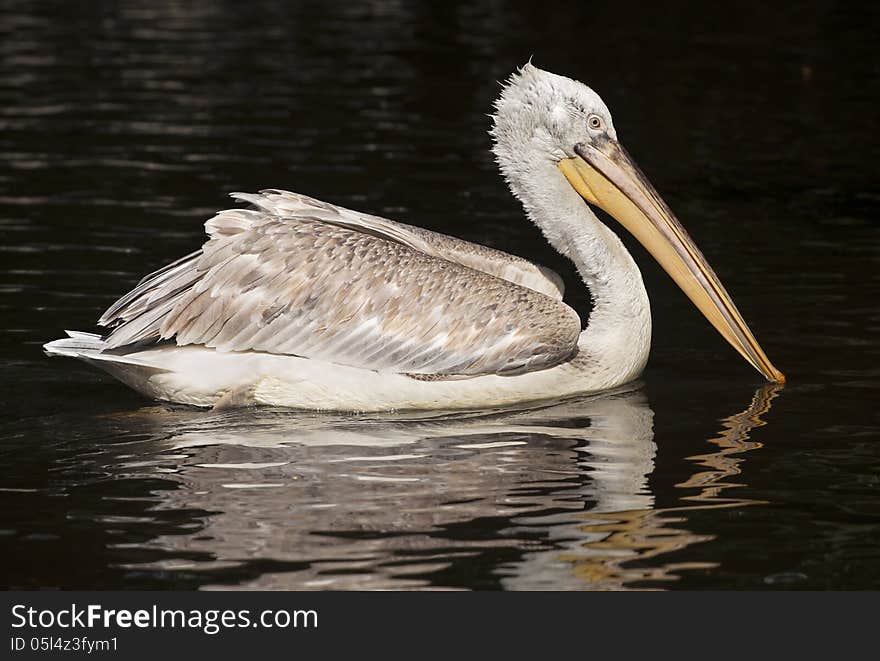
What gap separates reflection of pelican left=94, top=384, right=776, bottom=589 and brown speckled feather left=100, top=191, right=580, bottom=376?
27 centimetres

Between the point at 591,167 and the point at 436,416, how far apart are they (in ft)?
4.33

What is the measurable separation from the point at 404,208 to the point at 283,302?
13.8 feet

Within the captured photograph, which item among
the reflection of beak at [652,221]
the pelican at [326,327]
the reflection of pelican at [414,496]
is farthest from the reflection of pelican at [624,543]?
the reflection of beak at [652,221]

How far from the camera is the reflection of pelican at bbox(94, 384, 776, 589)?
4.88 metres

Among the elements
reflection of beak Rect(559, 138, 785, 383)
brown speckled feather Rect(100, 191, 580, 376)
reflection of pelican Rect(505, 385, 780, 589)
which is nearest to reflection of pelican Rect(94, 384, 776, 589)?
reflection of pelican Rect(505, 385, 780, 589)

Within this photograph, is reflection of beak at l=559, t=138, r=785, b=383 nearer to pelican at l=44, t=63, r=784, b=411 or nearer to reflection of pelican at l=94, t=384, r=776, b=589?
reflection of pelican at l=94, t=384, r=776, b=589

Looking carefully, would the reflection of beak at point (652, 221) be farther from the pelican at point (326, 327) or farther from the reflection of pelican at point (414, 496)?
the pelican at point (326, 327)

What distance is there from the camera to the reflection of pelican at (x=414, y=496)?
4875 millimetres

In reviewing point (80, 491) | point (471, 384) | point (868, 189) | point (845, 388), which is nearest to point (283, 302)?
point (471, 384)

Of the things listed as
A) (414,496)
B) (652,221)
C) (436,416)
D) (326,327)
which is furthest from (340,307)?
(652,221)

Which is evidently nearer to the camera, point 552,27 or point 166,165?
point 166,165

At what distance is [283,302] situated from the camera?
6.53 meters

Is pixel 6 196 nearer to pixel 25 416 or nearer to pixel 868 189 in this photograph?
pixel 25 416

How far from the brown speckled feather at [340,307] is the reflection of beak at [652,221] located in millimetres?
645
